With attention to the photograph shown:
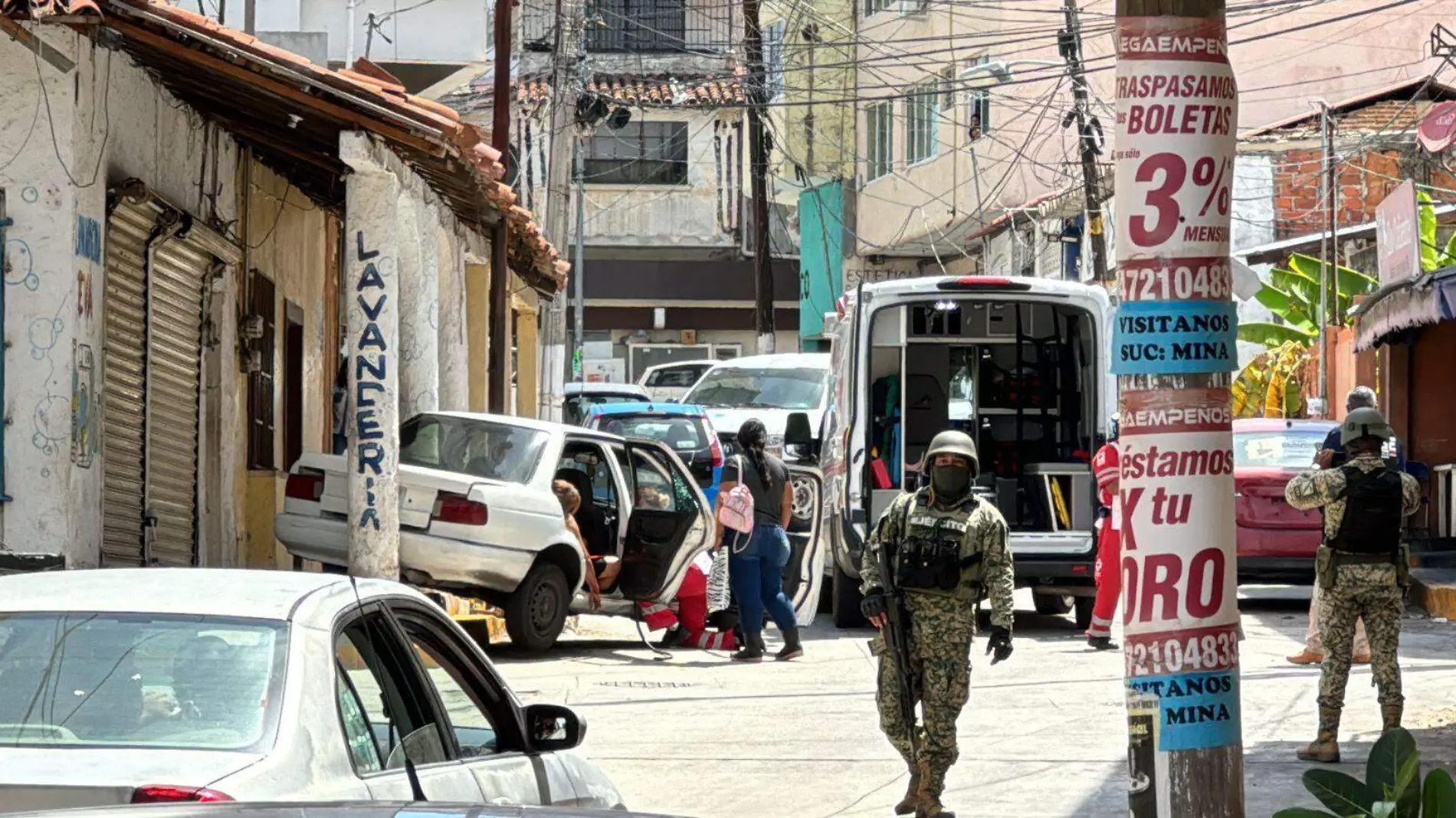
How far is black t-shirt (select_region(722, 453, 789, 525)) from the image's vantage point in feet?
51.6

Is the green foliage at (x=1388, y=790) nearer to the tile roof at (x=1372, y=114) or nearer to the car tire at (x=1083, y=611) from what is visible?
the car tire at (x=1083, y=611)

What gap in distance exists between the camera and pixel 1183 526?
612 centimetres

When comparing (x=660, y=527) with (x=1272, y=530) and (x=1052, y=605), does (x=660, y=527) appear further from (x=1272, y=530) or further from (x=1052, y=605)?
(x=1272, y=530)

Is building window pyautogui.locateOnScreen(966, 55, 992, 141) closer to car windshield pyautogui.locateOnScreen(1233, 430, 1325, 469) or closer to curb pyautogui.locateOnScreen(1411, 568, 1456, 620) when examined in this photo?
car windshield pyautogui.locateOnScreen(1233, 430, 1325, 469)

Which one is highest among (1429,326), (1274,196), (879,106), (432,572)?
(879,106)

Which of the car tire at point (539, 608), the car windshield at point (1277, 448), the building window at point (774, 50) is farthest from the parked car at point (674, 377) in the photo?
the car tire at point (539, 608)

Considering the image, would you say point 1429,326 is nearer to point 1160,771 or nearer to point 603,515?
point 603,515

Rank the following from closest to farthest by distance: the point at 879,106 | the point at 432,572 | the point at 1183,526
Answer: the point at 1183,526, the point at 432,572, the point at 879,106

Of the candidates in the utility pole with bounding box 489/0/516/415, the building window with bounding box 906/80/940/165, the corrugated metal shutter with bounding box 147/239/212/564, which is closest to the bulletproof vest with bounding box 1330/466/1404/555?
the corrugated metal shutter with bounding box 147/239/212/564

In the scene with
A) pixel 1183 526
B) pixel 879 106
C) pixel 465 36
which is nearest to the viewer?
pixel 1183 526

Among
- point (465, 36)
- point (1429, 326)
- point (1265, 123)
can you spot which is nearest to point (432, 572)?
point (465, 36)

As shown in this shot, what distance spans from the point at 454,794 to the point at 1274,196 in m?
29.5

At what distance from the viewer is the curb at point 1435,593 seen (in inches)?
711

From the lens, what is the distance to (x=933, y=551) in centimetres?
939
